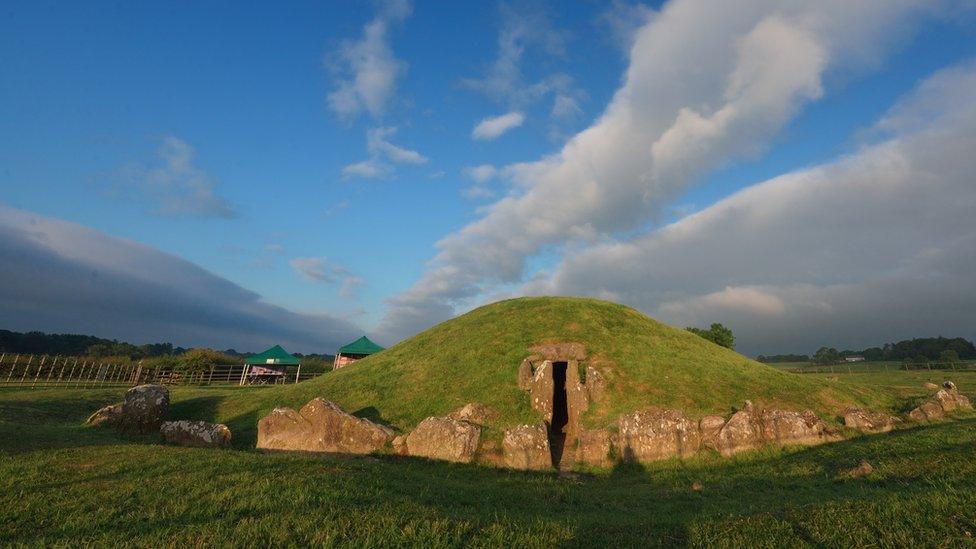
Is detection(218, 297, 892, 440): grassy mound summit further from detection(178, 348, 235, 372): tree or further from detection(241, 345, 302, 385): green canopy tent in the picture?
detection(178, 348, 235, 372): tree

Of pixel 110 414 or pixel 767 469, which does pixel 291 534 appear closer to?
pixel 767 469

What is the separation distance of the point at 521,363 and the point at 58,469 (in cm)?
1970

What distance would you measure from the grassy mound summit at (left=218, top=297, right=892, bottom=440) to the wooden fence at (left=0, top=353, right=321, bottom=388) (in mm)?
30008

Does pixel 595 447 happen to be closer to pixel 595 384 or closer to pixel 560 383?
pixel 595 384

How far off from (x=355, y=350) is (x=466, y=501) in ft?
176

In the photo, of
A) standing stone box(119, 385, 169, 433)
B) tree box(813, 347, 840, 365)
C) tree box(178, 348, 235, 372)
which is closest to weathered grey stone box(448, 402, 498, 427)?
standing stone box(119, 385, 169, 433)

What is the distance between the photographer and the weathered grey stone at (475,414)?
22.3 m

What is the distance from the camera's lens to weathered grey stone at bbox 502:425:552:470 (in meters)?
20.0

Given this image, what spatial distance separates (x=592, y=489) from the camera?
53.1 ft

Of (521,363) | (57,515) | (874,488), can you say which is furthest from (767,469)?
(57,515)

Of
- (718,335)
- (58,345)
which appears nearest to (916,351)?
(718,335)

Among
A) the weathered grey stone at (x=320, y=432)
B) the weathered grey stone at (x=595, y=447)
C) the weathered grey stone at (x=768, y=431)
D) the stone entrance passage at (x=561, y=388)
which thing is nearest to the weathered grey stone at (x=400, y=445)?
the weathered grey stone at (x=320, y=432)

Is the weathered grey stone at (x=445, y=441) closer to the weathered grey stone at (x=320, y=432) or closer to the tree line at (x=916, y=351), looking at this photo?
the weathered grey stone at (x=320, y=432)

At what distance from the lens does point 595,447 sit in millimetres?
20953
